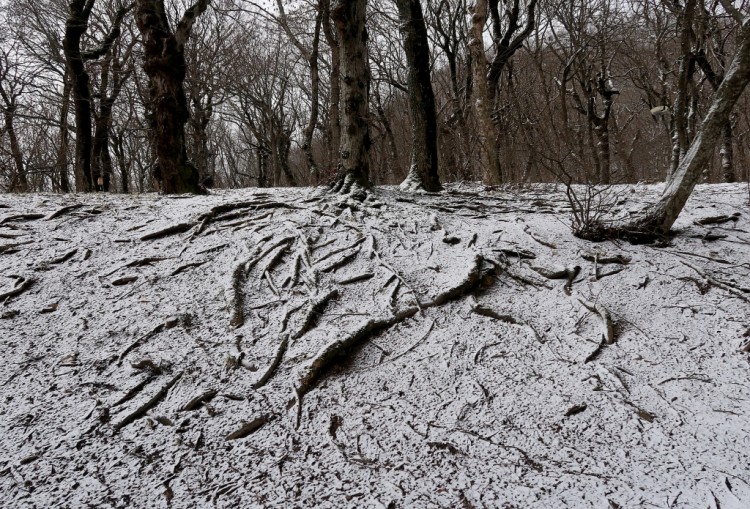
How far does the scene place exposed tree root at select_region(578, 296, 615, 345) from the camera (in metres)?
2.33

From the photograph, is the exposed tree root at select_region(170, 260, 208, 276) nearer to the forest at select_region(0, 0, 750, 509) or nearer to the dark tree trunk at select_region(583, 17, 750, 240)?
the forest at select_region(0, 0, 750, 509)

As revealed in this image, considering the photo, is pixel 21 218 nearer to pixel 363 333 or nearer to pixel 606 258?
pixel 363 333

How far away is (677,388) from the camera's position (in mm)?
1966

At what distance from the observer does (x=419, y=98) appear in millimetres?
5715

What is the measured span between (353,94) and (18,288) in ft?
11.7

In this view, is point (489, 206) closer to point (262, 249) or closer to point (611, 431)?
point (262, 249)

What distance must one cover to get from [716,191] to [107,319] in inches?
264

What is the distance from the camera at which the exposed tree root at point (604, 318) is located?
2.33 m

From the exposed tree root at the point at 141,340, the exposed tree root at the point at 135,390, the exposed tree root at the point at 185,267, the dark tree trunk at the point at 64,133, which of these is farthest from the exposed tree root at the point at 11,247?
the dark tree trunk at the point at 64,133

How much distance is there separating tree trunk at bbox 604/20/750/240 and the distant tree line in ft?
0.11

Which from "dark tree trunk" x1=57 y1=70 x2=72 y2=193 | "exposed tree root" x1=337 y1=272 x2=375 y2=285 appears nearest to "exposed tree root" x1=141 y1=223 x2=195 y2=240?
"exposed tree root" x1=337 y1=272 x2=375 y2=285

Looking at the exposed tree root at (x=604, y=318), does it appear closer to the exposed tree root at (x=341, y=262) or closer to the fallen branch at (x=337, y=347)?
the fallen branch at (x=337, y=347)

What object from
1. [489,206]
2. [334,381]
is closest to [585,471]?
[334,381]

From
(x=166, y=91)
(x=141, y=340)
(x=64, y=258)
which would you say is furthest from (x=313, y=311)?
(x=166, y=91)
